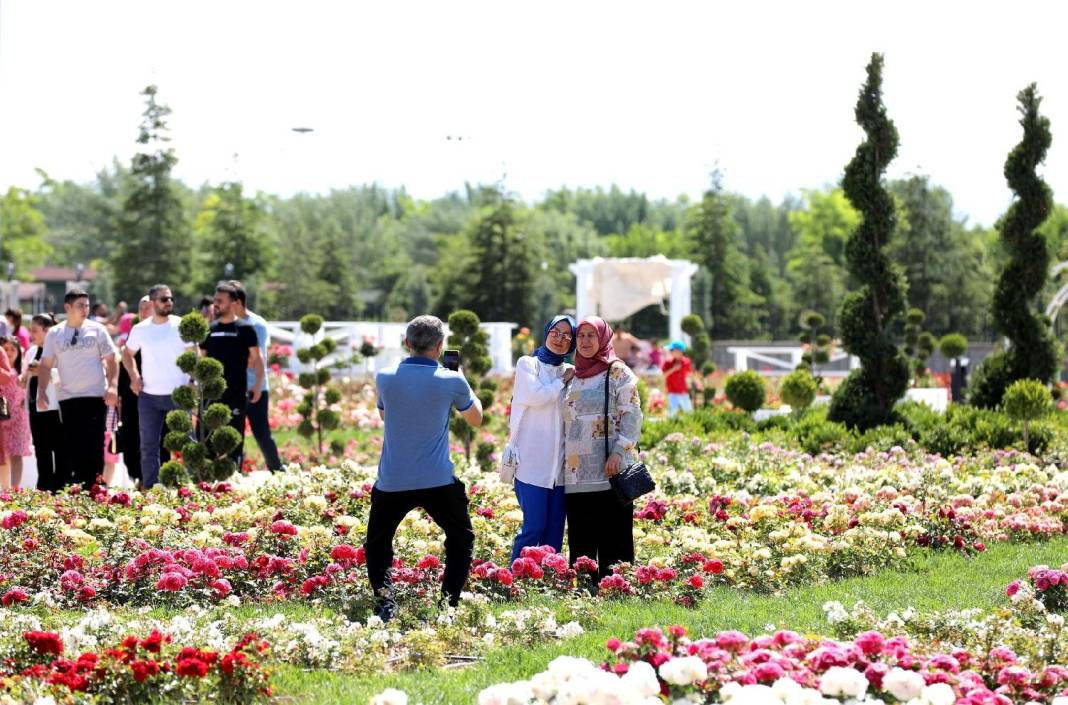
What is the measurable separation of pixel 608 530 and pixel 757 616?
1.12 metres

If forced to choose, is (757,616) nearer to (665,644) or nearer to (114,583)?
(665,644)

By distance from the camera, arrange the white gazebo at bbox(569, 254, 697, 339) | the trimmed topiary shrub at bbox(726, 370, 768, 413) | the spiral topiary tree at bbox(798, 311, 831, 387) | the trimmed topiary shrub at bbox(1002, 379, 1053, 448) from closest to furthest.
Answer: the trimmed topiary shrub at bbox(1002, 379, 1053, 448)
the trimmed topiary shrub at bbox(726, 370, 768, 413)
the spiral topiary tree at bbox(798, 311, 831, 387)
the white gazebo at bbox(569, 254, 697, 339)

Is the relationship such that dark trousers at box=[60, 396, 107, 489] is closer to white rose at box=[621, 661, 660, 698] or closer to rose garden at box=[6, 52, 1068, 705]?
rose garden at box=[6, 52, 1068, 705]

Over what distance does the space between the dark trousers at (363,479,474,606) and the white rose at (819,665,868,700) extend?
2.30 m

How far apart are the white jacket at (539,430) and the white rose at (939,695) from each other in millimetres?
3039

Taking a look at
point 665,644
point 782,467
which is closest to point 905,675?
point 665,644

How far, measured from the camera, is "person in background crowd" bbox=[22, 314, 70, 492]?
10.4 metres

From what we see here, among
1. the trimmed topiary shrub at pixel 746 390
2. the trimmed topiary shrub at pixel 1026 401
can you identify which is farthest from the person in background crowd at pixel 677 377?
the trimmed topiary shrub at pixel 1026 401

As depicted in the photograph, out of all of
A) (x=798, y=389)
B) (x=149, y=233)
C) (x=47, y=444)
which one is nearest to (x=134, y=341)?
(x=47, y=444)

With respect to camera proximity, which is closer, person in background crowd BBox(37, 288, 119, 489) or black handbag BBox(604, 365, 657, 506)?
black handbag BBox(604, 365, 657, 506)

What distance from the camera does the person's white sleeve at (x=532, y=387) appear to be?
679 cm

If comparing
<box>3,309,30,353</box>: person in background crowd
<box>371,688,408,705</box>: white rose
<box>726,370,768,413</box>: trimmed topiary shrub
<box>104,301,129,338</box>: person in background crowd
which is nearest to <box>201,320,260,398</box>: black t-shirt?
<box>3,309,30,353</box>: person in background crowd

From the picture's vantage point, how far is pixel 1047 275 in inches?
633

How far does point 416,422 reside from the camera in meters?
6.07
